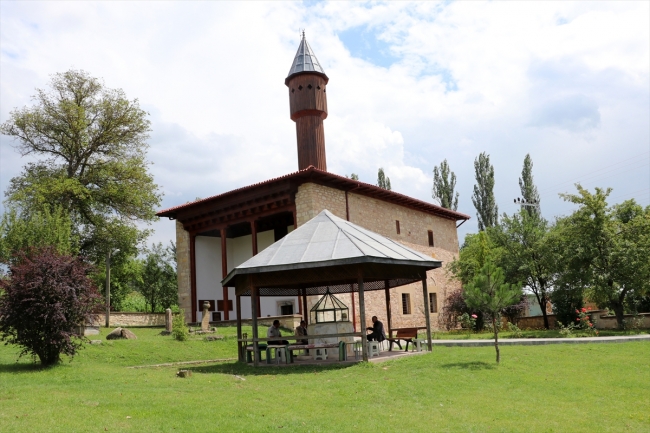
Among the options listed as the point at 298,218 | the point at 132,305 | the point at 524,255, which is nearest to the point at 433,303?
the point at 524,255

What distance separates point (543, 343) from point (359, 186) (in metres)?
10.3

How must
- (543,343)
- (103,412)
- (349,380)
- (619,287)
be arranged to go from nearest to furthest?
(103,412) < (349,380) < (543,343) < (619,287)

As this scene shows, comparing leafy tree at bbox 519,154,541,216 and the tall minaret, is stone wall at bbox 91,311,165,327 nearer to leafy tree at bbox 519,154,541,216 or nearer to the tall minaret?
the tall minaret

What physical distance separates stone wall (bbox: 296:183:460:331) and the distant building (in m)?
0.04

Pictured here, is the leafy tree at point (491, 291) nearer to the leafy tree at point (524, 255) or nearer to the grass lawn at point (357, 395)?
the grass lawn at point (357, 395)

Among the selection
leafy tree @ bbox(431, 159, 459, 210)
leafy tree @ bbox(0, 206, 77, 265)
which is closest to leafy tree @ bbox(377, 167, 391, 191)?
leafy tree @ bbox(431, 159, 459, 210)

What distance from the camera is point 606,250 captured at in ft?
65.8

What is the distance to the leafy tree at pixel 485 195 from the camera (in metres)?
42.0

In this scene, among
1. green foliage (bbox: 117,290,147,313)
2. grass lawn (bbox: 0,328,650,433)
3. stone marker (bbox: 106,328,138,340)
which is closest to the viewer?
grass lawn (bbox: 0,328,650,433)

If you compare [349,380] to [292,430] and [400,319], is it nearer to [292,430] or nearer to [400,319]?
[292,430]

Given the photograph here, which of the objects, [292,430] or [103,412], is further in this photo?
[103,412]

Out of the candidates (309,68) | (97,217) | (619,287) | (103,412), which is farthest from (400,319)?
(103,412)

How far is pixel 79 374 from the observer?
11.5 m

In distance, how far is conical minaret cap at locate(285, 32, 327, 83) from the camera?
2586 cm
